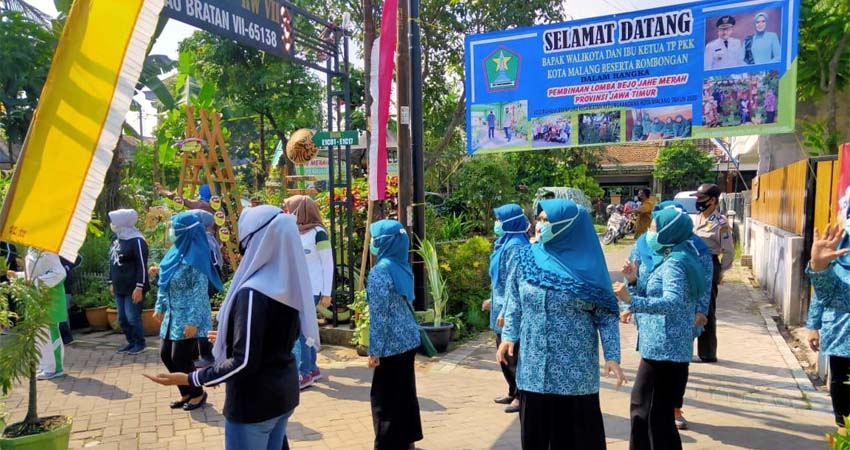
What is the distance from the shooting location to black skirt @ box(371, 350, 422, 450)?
4.20 metres

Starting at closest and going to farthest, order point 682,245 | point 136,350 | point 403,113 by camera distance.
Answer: point 682,245, point 403,113, point 136,350

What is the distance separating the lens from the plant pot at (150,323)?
8.51 meters

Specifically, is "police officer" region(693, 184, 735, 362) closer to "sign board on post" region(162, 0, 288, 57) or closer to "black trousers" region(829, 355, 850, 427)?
"black trousers" region(829, 355, 850, 427)

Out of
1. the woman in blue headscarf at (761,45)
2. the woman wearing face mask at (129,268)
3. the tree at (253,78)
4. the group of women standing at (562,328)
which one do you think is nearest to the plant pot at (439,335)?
the woman wearing face mask at (129,268)

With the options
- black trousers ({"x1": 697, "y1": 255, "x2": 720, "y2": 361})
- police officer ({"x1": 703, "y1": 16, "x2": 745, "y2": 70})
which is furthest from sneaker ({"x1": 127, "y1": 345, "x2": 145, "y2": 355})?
police officer ({"x1": 703, "y1": 16, "x2": 745, "y2": 70})

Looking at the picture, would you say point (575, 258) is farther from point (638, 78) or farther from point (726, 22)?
point (726, 22)

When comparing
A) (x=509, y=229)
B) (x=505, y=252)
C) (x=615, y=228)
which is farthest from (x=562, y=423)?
(x=615, y=228)

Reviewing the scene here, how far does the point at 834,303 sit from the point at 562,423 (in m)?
2.21

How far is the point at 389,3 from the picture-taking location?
6.80 metres

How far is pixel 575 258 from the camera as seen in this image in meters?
3.20

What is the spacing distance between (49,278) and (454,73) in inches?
382

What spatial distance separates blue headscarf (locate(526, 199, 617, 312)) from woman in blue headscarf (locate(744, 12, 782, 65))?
470 cm

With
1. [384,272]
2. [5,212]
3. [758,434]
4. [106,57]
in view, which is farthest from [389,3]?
[758,434]

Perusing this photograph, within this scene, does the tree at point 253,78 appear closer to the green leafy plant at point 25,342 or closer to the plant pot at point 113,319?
the plant pot at point 113,319
